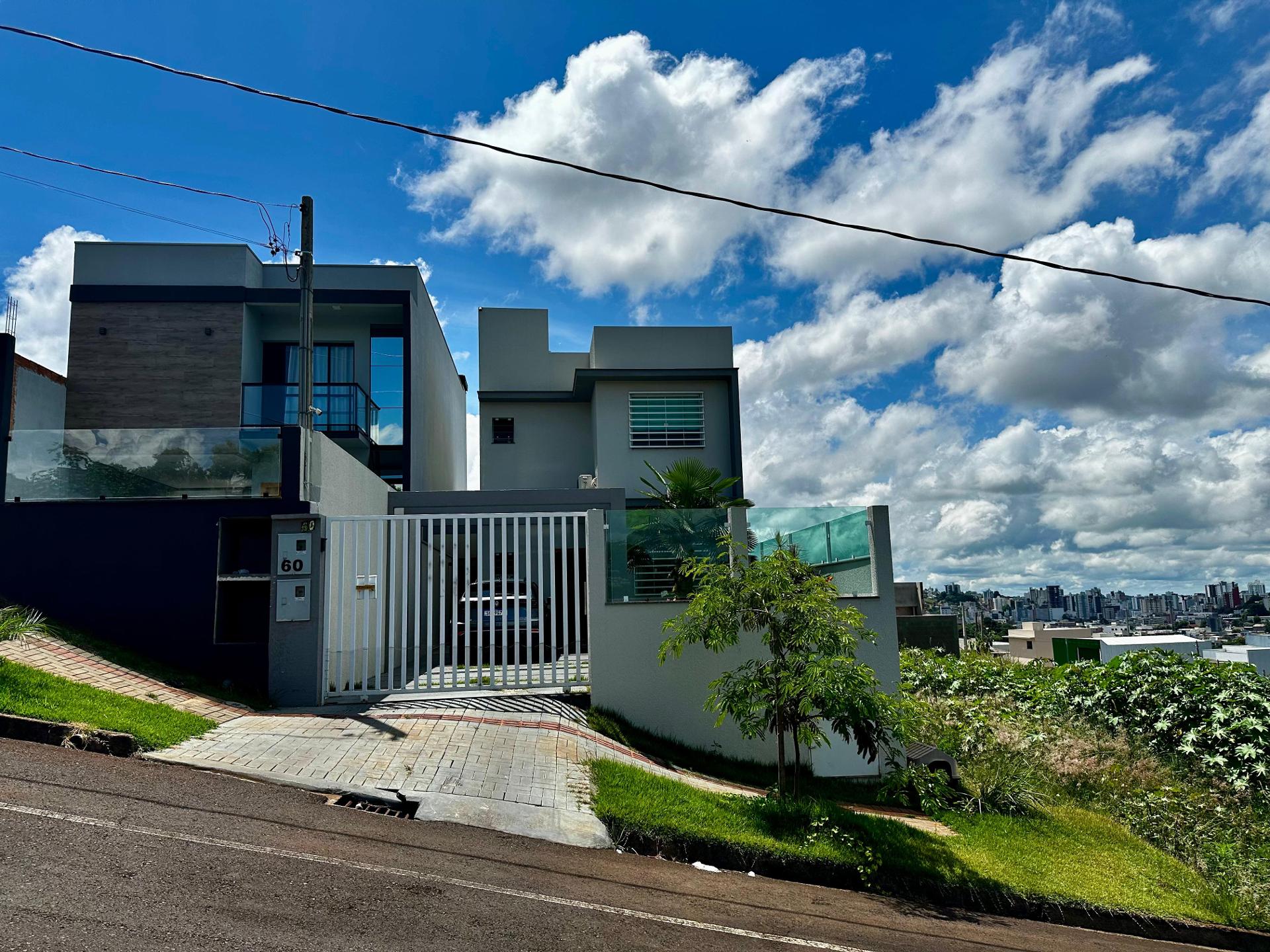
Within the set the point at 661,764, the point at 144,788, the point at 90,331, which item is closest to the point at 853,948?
the point at 661,764

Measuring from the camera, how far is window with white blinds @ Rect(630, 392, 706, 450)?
2300cm

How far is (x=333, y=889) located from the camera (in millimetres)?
5148

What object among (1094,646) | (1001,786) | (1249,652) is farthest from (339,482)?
(1249,652)

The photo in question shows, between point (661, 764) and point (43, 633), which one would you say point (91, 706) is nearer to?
point (43, 633)

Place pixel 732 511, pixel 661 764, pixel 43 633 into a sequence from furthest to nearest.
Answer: pixel 732 511
pixel 43 633
pixel 661 764

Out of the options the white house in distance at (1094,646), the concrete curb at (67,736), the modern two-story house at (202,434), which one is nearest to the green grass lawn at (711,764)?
the modern two-story house at (202,434)

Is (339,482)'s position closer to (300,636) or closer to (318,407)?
(300,636)

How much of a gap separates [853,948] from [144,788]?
512 centimetres

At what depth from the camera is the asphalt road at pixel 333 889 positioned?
14.8ft

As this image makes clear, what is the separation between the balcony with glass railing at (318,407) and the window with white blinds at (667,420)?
6.94 meters

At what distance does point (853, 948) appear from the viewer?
5500mm

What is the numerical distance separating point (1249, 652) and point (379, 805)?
74.0 feet

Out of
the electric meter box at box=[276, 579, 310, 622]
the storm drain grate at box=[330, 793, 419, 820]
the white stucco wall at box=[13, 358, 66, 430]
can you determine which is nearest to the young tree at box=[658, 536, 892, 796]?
the storm drain grate at box=[330, 793, 419, 820]

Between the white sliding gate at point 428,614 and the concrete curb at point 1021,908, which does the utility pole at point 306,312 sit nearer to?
the white sliding gate at point 428,614
